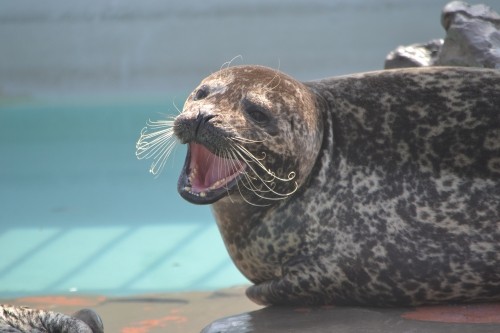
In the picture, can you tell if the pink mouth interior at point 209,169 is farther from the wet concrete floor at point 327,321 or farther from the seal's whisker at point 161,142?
the wet concrete floor at point 327,321

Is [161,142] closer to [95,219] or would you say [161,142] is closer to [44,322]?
[44,322]

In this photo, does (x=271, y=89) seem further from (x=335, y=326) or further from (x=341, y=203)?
(x=335, y=326)

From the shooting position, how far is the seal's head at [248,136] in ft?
12.8

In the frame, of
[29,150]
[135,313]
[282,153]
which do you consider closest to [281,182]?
[282,153]

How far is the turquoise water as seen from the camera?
6.74m

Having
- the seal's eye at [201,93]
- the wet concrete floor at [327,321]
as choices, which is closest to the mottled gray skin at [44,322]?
the wet concrete floor at [327,321]

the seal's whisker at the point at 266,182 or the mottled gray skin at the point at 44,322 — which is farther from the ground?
the seal's whisker at the point at 266,182

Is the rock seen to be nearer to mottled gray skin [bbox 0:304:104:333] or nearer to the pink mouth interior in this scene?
the pink mouth interior

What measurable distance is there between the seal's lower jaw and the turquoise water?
233 centimetres

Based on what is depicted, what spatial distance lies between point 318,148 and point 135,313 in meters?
1.66

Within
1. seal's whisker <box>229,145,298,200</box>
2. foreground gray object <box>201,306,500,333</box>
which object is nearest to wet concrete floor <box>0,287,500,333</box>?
foreground gray object <box>201,306,500,333</box>

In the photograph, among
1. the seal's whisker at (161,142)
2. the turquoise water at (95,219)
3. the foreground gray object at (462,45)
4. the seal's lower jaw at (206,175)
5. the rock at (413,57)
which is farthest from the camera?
the turquoise water at (95,219)

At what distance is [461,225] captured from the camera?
3980 mm

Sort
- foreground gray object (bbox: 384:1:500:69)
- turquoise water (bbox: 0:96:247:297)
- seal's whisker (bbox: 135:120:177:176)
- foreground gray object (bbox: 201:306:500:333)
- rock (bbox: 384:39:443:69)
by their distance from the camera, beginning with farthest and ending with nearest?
1. turquoise water (bbox: 0:96:247:297)
2. rock (bbox: 384:39:443:69)
3. foreground gray object (bbox: 384:1:500:69)
4. seal's whisker (bbox: 135:120:177:176)
5. foreground gray object (bbox: 201:306:500:333)
